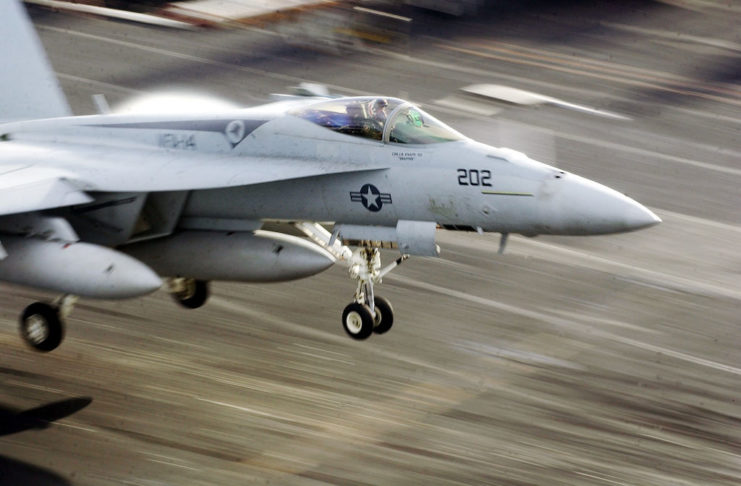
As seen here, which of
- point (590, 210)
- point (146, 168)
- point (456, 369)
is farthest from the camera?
point (456, 369)

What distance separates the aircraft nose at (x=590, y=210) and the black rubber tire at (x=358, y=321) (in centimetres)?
314

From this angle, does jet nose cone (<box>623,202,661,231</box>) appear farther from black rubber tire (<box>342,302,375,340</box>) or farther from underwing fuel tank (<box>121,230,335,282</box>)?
underwing fuel tank (<box>121,230,335,282</box>)

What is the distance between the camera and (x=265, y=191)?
60.0 ft

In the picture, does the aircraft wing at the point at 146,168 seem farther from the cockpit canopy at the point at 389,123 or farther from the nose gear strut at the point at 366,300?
the nose gear strut at the point at 366,300

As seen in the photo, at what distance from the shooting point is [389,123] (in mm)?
17359

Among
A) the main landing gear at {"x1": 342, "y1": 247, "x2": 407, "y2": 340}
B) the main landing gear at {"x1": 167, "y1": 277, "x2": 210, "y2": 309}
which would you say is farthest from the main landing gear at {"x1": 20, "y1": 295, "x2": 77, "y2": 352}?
the main landing gear at {"x1": 342, "y1": 247, "x2": 407, "y2": 340}

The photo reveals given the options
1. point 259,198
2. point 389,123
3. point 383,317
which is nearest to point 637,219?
point 389,123

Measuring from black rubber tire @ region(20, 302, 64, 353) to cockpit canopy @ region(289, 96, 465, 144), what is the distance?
4987 mm

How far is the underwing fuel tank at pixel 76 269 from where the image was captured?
1620 cm

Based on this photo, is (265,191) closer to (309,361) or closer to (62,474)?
(309,361)

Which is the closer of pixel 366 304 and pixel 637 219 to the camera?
pixel 637 219

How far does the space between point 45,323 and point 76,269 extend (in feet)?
7.56

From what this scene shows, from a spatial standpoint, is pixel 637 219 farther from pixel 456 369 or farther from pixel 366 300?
pixel 456 369

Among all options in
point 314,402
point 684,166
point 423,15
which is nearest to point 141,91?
point 423,15
